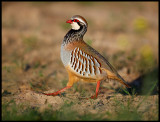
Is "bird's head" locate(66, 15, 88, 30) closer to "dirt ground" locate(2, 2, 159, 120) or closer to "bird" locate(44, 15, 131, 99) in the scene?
"bird" locate(44, 15, 131, 99)

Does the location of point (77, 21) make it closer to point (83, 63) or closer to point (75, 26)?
point (75, 26)

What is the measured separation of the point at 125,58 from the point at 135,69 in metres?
0.82

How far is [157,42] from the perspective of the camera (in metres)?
10.7

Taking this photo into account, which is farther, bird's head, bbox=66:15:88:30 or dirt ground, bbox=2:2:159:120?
bird's head, bbox=66:15:88:30

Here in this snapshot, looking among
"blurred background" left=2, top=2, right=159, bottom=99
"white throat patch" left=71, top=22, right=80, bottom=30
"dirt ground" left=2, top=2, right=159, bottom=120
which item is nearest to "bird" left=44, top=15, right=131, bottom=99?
"white throat patch" left=71, top=22, right=80, bottom=30

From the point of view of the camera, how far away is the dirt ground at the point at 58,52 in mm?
5129

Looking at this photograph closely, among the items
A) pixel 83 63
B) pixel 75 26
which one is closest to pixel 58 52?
pixel 75 26

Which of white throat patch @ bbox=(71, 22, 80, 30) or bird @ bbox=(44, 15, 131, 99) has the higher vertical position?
white throat patch @ bbox=(71, 22, 80, 30)

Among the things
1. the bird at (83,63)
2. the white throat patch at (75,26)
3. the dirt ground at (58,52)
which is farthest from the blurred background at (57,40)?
the bird at (83,63)

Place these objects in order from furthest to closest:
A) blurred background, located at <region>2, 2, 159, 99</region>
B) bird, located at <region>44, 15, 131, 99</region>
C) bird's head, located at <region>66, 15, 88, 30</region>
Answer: blurred background, located at <region>2, 2, 159, 99</region> → bird's head, located at <region>66, 15, 88, 30</region> → bird, located at <region>44, 15, 131, 99</region>

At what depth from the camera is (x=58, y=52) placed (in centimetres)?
896

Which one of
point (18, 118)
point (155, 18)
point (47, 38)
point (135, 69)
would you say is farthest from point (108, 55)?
point (155, 18)

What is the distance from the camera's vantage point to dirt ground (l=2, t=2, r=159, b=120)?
5129 mm

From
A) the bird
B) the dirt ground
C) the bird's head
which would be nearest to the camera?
the dirt ground
